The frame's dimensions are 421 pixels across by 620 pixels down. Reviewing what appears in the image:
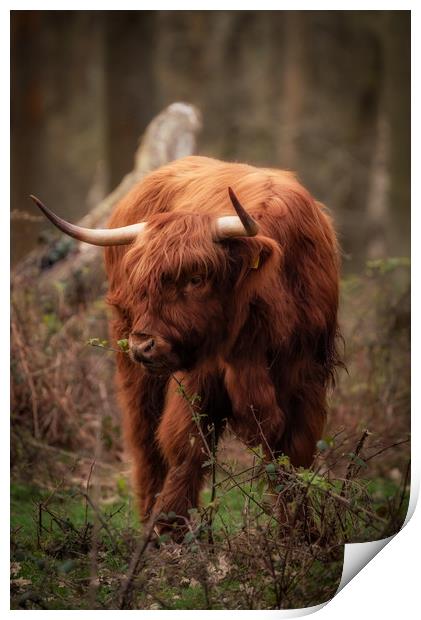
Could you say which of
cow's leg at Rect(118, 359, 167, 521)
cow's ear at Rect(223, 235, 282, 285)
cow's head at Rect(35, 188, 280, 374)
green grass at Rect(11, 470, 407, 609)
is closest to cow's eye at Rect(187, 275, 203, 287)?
cow's head at Rect(35, 188, 280, 374)

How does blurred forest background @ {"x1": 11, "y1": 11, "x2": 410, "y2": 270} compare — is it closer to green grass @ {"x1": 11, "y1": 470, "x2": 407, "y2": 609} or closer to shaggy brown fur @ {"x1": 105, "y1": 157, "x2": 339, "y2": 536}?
shaggy brown fur @ {"x1": 105, "y1": 157, "x2": 339, "y2": 536}

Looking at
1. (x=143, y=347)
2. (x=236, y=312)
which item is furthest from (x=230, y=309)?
(x=143, y=347)

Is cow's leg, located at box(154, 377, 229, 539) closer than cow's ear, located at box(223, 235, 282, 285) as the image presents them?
No

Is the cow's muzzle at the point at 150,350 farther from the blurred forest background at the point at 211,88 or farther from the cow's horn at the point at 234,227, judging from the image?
the blurred forest background at the point at 211,88

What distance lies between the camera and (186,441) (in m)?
4.58

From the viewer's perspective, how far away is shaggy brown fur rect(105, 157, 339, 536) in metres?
4.17

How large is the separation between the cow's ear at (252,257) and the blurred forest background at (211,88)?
37.1 inches

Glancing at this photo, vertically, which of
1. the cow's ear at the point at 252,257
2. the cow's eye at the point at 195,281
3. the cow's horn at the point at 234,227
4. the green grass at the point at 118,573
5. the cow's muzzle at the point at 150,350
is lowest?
the green grass at the point at 118,573

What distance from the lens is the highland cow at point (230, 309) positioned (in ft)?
13.6

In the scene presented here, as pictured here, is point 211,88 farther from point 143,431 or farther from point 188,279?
point 188,279

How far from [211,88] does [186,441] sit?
10.6ft

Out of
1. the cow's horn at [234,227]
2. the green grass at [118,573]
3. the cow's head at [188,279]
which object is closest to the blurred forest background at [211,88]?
the cow's head at [188,279]
